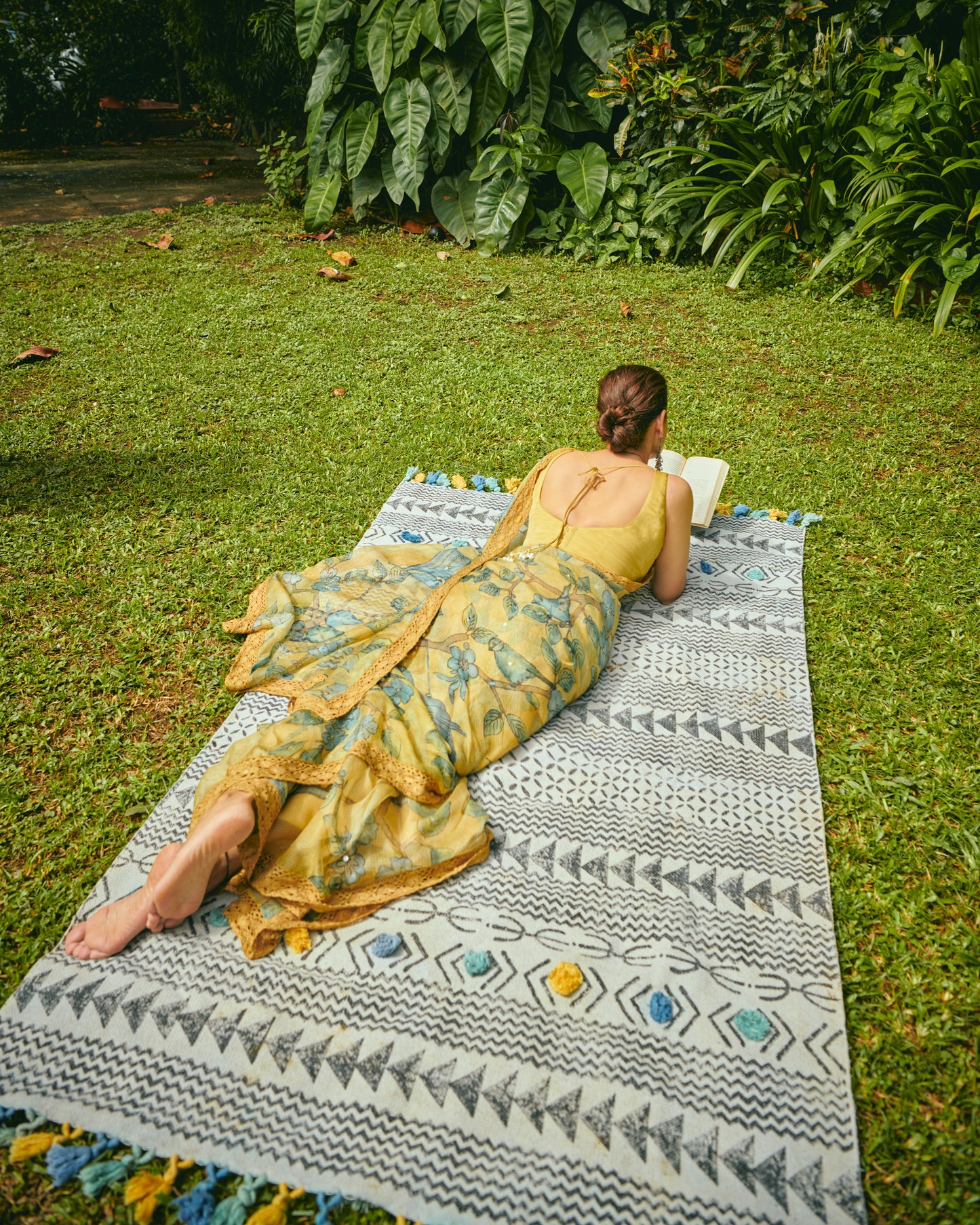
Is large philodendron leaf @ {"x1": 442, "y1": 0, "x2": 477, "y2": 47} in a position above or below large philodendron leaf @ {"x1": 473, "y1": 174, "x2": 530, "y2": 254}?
above

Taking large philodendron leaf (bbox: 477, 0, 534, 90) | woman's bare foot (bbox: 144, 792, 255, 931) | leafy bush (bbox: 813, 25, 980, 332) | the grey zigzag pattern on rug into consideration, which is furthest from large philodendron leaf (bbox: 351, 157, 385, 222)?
woman's bare foot (bbox: 144, 792, 255, 931)

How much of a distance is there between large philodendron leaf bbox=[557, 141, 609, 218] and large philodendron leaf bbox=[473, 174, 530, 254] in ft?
1.22

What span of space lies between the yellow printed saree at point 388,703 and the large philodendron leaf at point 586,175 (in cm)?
496

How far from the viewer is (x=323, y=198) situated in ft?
25.7

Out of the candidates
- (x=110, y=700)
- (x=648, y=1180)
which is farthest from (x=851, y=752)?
(x=110, y=700)

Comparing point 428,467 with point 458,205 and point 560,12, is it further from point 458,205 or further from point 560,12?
point 560,12

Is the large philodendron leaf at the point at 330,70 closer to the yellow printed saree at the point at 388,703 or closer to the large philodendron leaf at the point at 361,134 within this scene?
the large philodendron leaf at the point at 361,134

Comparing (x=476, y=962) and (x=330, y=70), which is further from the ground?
(x=330, y=70)

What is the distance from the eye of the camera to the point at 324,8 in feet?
23.6

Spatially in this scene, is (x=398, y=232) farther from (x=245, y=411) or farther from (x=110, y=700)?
(x=110, y=700)

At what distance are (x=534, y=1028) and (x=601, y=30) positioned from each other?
25.5 feet

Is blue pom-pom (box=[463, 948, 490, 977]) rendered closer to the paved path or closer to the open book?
the open book

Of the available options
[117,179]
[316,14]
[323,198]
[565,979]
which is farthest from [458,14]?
[565,979]

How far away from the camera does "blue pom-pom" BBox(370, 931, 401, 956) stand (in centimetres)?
221
